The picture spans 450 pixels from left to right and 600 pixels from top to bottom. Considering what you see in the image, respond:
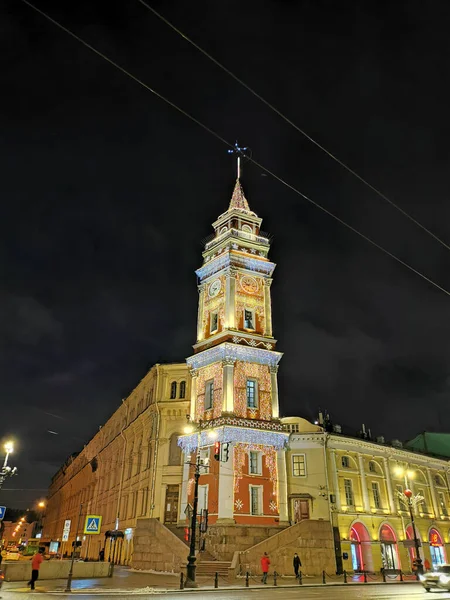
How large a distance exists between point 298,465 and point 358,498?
5914 millimetres

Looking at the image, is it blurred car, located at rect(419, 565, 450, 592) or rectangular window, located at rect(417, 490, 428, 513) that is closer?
blurred car, located at rect(419, 565, 450, 592)

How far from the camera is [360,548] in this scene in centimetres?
3731

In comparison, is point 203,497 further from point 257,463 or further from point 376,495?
point 376,495

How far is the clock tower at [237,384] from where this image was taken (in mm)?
34250

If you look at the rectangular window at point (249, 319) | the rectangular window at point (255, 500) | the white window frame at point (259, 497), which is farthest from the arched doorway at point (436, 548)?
the rectangular window at point (249, 319)

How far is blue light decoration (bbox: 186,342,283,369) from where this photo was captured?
38406 millimetres

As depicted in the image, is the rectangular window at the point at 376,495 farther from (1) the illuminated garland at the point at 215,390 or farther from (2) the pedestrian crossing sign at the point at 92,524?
(2) the pedestrian crossing sign at the point at 92,524

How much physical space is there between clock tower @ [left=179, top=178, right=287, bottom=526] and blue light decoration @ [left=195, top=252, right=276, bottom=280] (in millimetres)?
91

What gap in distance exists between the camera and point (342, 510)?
122 feet

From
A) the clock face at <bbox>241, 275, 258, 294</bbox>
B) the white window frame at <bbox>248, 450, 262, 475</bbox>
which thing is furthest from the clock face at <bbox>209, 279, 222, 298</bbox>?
the white window frame at <bbox>248, 450, 262, 475</bbox>

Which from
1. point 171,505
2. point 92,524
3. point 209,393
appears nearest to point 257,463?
point 209,393

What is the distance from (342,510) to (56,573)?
22356mm

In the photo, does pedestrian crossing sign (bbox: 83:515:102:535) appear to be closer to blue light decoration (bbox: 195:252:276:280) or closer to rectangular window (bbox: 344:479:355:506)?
rectangular window (bbox: 344:479:355:506)

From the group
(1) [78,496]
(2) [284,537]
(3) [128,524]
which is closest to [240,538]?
(2) [284,537]
